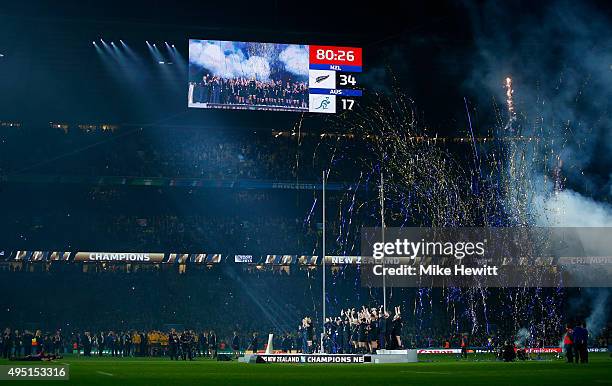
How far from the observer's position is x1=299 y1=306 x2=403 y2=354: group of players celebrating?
3378 centimetres

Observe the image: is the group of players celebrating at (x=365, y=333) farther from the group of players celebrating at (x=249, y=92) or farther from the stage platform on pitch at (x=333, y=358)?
the group of players celebrating at (x=249, y=92)

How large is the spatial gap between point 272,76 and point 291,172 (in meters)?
10.6

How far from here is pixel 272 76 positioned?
186ft

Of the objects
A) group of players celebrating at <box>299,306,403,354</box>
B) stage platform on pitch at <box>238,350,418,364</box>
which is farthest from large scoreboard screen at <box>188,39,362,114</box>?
stage platform on pitch at <box>238,350,418,364</box>

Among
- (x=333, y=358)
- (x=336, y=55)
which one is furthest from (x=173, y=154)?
(x=333, y=358)

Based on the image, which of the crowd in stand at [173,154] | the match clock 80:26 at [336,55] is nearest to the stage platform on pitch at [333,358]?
the match clock 80:26 at [336,55]

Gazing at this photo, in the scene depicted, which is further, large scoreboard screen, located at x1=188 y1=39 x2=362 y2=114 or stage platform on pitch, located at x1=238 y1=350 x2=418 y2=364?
large scoreboard screen, located at x1=188 y1=39 x2=362 y2=114

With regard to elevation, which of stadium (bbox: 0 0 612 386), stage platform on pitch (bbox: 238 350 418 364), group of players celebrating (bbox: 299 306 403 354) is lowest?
stage platform on pitch (bbox: 238 350 418 364)

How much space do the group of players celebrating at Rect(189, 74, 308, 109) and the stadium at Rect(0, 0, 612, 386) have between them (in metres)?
0.14

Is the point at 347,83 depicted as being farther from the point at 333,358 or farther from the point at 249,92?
the point at 333,358

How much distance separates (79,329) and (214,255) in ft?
36.6

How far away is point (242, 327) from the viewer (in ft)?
179

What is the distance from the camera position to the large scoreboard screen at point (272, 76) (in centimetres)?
5581

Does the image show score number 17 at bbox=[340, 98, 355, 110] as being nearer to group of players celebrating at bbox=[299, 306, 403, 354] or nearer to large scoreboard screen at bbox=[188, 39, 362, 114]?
large scoreboard screen at bbox=[188, 39, 362, 114]
